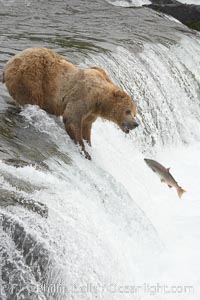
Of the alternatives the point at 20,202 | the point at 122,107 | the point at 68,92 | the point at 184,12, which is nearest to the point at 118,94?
the point at 122,107

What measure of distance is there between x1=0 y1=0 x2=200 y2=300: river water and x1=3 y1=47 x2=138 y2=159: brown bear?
174mm

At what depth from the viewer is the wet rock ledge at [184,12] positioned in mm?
16183

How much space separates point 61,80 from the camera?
567 centimetres

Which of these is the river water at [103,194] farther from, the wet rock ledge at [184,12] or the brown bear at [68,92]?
the wet rock ledge at [184,12]

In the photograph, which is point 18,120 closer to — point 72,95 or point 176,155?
point 72,95

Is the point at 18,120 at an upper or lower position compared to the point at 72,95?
lower

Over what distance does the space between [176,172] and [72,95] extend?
3087 millimetres

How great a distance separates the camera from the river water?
383cm

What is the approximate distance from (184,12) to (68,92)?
38.3ft

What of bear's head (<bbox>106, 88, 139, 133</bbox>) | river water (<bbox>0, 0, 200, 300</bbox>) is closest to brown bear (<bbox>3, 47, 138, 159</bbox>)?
bear's head (<bbox>106, 88, 139, 133</bbox>)

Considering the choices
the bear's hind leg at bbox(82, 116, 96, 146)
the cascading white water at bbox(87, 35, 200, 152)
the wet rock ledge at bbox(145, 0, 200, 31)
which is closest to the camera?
the bear's hind leg at bbox(82, 116, 96, 146)

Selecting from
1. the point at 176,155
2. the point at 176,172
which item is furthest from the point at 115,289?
the point at 176,155

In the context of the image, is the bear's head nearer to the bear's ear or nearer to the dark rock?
the bear's ear

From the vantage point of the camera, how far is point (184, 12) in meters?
16.4
